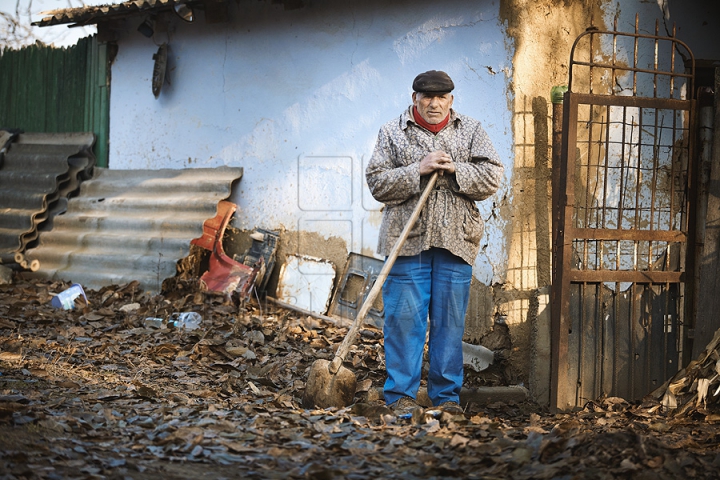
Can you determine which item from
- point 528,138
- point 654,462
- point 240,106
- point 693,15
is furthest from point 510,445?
point 240,106

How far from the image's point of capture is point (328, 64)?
7.60 meters

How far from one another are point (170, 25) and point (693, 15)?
593cm

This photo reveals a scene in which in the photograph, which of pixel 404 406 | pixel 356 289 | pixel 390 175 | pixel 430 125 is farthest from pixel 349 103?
pixel 404 406

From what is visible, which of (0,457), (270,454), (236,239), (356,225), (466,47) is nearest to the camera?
(0,457)

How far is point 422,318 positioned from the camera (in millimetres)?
4680

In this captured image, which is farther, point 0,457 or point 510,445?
point 510,445

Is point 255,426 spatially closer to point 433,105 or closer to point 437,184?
point 437,184

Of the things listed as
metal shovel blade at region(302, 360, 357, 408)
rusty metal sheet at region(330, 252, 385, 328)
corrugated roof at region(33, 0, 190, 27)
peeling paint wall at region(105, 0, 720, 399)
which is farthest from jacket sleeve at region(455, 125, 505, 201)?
corrugated roof at region(33, 0, 190, 27)

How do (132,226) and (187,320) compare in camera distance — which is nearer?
(187,320)

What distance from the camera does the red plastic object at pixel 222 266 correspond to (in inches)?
304

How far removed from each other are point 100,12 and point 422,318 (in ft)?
21.3

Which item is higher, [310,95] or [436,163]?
[310,95]

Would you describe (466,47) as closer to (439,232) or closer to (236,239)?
(439,232)

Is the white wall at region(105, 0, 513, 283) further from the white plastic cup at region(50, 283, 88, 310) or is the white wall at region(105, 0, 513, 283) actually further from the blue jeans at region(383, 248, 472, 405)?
the white plastic cup at region(50, 283, 88, 310)
